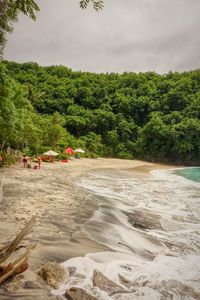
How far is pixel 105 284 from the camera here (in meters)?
5.28

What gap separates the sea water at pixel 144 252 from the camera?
5359 mm

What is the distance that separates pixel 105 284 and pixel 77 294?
769mm

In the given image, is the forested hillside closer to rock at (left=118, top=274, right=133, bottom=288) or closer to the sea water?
Result: the sea water

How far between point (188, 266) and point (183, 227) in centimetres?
305

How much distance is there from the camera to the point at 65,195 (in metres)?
12.6

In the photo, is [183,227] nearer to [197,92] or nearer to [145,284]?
[145,284]

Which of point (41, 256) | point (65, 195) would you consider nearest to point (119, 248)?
point (41, 256)

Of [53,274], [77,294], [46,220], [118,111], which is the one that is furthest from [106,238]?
[118,111]

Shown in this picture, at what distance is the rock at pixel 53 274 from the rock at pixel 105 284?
0.56m

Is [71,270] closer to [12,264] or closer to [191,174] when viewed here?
[12,264]

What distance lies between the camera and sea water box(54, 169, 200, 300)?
17.6 feet

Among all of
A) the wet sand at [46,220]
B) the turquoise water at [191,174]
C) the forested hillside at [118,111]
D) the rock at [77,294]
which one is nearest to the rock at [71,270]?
the wet sand at [46,220]

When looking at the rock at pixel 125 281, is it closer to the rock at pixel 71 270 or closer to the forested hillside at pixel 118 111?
the rock at pixel 71 270

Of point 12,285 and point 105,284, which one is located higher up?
point 12,285
